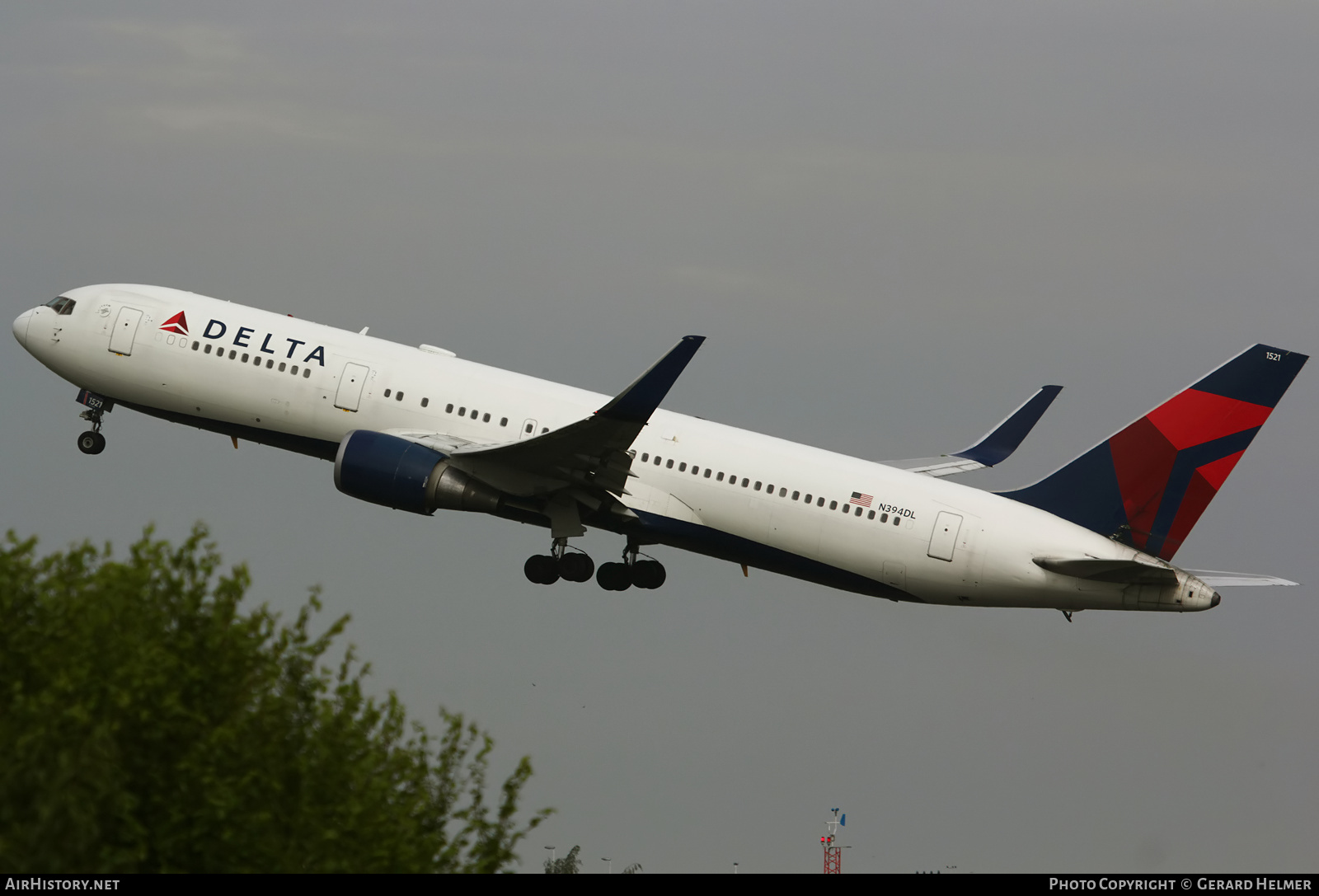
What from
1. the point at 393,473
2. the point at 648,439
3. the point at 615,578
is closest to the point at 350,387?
the point at 393,473

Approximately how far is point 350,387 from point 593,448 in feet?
24.7

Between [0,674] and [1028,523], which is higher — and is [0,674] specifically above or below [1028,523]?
below

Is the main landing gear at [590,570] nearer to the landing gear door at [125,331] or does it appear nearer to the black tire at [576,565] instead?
the black tire at [576,565]

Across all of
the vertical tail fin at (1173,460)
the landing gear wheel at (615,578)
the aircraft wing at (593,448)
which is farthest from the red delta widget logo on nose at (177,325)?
the vertical tail fin at (1173,460)

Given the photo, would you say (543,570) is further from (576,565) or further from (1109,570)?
(1109,570)

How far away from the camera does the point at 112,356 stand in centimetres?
4862

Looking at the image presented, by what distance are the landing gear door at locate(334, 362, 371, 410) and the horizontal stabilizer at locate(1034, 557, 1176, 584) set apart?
19.5 metres

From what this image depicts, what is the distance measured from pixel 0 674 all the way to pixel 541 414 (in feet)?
57.6

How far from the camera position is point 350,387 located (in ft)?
154

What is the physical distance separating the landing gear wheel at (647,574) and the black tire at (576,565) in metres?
2.52

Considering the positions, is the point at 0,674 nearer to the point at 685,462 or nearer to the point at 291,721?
the point at 291,721

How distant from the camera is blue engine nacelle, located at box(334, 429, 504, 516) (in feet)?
145

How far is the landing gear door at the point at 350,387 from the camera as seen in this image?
1842 inches
